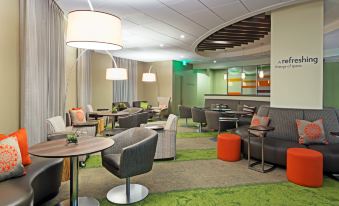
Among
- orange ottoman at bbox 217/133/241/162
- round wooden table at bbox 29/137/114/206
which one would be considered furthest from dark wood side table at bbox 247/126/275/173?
round wooden table at bbox 29/137/114/206

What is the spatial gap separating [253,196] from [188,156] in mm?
1897

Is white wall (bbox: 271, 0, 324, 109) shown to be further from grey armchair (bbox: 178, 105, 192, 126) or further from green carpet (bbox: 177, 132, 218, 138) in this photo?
grey armchair (bbox: 178, 105, 192, 126)

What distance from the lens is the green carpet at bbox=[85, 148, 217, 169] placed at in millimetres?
4080

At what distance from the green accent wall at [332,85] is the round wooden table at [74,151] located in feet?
31.8

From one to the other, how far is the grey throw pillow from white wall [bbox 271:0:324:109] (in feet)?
14.8

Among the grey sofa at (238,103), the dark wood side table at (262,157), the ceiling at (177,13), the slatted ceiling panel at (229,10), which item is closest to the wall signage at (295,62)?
the ceiling at (177,13)

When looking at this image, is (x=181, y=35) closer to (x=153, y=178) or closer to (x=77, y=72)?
(x=77, y=72)

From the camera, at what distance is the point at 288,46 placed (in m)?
4.38

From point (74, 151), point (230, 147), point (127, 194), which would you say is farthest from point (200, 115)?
point (74, 151)

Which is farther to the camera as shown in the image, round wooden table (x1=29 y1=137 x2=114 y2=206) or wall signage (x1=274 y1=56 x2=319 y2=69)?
wall signage (x1=274 y1=56 x2=319 y2=69)

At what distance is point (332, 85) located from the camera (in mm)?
8938

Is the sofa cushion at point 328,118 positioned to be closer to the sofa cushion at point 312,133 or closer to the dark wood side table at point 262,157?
the sofa cushion at point 312,133

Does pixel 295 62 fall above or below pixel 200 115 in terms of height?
above

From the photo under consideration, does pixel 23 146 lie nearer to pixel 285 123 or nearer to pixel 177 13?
pixel 177 13
